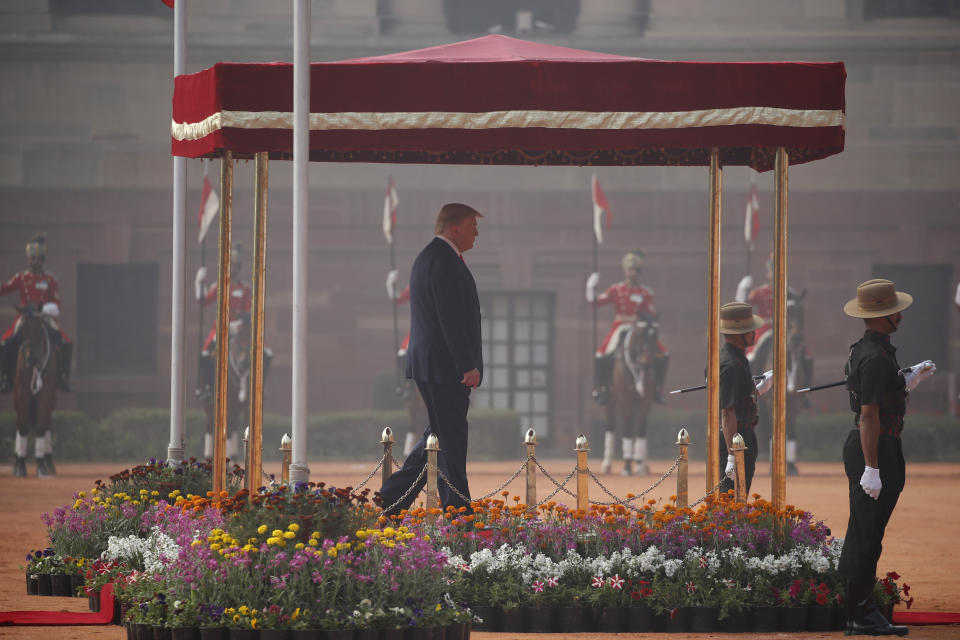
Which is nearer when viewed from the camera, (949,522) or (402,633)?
(402,633)

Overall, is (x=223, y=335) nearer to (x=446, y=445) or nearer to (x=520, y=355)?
(x=446, y=445)

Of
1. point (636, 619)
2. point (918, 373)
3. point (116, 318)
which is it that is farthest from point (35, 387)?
point (918, 373)

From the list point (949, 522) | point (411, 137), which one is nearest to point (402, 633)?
point (411, 137)

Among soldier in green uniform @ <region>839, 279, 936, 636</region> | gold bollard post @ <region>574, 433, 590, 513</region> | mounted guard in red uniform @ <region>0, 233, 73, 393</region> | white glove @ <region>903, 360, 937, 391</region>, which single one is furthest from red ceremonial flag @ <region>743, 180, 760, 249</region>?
soldier in green uniform @ <region>839, 279, 936, 636</region>

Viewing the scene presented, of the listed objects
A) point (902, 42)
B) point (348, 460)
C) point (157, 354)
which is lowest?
point (348, 460)

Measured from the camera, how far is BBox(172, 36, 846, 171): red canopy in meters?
7.66

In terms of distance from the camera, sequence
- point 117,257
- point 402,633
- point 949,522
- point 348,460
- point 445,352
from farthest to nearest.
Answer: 1. point 117,257
2. point 348,460
3. point 949,522
4. point 445,352
5. point 402,633

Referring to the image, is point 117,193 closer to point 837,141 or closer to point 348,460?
point 348,460

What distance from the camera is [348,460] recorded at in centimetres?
2383

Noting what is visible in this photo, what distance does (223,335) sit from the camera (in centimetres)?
798

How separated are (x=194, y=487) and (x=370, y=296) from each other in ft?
57.1

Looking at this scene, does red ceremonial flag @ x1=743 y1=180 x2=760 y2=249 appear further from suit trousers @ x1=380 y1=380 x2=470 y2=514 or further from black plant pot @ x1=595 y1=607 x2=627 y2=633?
black plant pot @ x1=595 y1=607 x2=627 y2=633

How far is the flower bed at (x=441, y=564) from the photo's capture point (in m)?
6.01

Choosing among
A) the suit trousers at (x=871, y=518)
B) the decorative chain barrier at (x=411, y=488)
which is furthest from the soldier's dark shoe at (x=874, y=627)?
the decorative chain barrier at (x=411, y=488)
